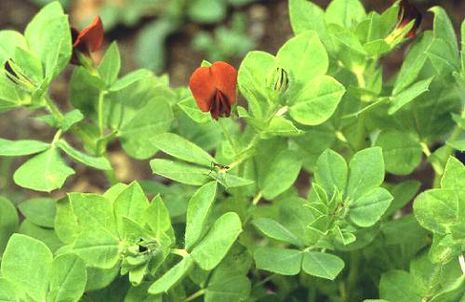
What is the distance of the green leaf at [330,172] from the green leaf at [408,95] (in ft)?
0.33

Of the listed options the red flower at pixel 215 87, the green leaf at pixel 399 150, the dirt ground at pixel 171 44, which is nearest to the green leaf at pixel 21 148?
the red flower at pixel 215 87

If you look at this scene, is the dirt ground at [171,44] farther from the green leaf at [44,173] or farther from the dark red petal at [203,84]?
the dark red petal at [203,84]

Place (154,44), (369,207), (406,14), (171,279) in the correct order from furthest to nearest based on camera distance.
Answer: (154,44)
(406,14)
(369,207)
(171,279)

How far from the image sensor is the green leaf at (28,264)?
1.09 meters

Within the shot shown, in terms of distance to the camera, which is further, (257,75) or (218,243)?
(257,75)

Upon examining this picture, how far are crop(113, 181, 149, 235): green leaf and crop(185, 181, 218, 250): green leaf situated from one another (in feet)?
0.21

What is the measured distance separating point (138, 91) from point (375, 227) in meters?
0.43

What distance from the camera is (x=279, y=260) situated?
1.16 meters

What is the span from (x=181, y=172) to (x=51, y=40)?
0.30 m

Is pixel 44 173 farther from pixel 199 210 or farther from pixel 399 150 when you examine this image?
pixel 399 150

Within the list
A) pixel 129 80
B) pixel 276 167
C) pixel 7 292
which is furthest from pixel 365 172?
pixel 7 292

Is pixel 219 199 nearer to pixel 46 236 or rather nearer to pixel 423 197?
pixel 46 236

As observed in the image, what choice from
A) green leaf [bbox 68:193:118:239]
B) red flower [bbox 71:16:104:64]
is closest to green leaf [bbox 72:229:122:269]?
green leaf [bbox 68:193:118:239]

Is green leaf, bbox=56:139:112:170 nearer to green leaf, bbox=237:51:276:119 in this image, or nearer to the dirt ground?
green leaf, bbox=237:51:276:119
